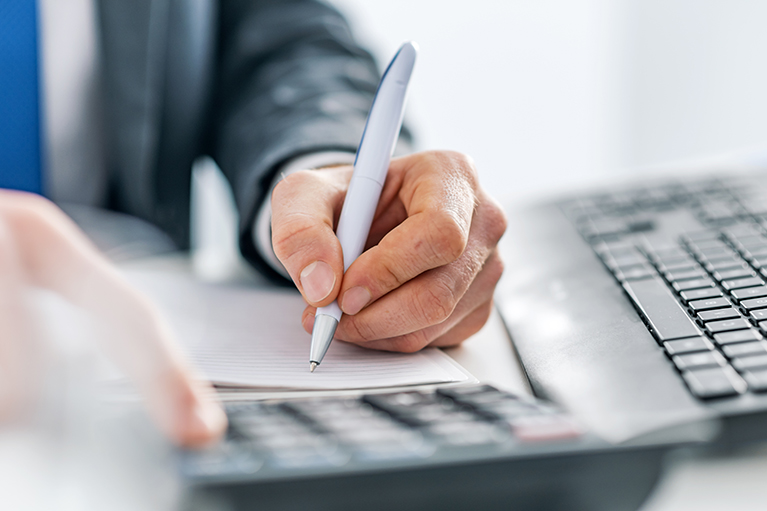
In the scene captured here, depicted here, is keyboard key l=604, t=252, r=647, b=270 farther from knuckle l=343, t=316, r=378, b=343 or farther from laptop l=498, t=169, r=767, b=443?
knuckle l=343, t=316, r=378, b=343

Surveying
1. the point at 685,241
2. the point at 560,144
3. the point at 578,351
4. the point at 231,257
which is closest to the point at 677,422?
the point at 578,351

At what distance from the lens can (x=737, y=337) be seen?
23 cm

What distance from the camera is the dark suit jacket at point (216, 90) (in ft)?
1.69

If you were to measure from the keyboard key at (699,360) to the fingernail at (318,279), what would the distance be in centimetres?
15

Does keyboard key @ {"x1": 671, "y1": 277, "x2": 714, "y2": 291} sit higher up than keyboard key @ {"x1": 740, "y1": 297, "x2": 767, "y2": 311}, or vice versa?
keyboard key @ {"x1": 740, "y1": 297, "x2": 767, "y2": 311}

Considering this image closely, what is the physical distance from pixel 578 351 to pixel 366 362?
0.32 feet

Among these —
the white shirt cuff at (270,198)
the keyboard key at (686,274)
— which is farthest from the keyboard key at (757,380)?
the white shirt cuff at (270,198)

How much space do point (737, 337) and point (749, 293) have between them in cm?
5

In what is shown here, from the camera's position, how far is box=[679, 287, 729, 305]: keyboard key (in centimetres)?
27

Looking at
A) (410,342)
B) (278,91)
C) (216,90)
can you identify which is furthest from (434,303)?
(216,90)

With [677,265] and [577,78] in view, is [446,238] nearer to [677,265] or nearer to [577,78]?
[677,265]

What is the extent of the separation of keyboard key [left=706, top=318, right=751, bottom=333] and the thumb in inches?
6.3

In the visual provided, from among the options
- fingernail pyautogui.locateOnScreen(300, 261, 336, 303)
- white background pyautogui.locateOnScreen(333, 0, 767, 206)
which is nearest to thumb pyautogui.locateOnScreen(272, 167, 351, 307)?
fingernail pyautogui.locateOnScreen(300, 261, 336, 303)

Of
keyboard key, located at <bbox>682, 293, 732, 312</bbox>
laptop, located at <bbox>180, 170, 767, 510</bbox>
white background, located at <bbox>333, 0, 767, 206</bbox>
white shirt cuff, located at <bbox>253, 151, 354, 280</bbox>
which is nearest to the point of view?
laptop, located at <bbox>180, 170, 767, 510</bbox>
